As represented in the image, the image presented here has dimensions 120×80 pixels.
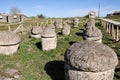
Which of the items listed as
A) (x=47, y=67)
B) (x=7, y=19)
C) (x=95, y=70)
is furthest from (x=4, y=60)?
(x=7, y=19)

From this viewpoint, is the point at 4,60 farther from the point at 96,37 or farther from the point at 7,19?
the point at 7,19

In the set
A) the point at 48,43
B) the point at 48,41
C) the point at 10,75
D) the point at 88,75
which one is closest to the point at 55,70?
the point at 10,75

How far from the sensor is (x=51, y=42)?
653 inches

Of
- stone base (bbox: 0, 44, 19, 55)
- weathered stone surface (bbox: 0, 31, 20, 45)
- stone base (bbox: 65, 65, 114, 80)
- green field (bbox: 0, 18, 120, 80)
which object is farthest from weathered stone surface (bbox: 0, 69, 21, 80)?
stone base (bbox: 65, 65, 114, 80)

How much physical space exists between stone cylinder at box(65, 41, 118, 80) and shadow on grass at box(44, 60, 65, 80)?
1.99 metres

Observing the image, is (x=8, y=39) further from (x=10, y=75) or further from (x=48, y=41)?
(x=10, y=75)

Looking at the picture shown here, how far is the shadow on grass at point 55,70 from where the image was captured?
1159 centimetres

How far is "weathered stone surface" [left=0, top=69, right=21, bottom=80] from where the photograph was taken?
37.9ft

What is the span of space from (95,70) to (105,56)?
74 cm

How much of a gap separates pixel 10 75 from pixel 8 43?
387 cm

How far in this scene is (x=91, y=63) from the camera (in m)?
8.97

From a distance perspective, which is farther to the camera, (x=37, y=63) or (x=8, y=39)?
(x=8, y=39)

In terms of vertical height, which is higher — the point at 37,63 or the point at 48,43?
the point at 48,43

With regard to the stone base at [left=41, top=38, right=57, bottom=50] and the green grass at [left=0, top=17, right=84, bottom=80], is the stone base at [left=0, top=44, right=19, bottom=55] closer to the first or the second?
the green grass at [left=0, top=17, right=84, bottom=80]
